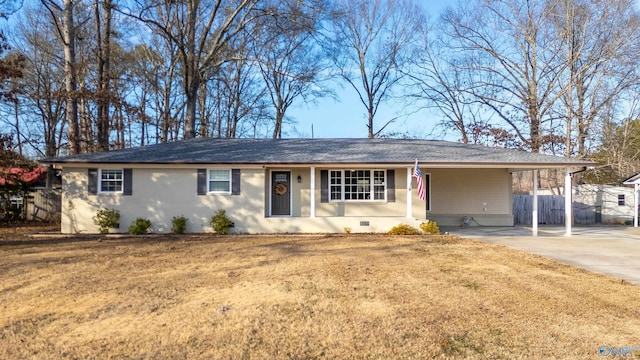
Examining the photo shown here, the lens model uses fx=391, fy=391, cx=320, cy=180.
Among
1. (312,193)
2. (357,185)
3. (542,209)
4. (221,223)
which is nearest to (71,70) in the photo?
(221,223)

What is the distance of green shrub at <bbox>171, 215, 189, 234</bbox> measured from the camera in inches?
513

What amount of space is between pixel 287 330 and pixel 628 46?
87.9 feet

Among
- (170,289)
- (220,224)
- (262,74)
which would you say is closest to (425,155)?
(220,224)

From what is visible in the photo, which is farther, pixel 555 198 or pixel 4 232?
pixel 555 198

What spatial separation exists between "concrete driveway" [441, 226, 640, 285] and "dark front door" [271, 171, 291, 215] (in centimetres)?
612

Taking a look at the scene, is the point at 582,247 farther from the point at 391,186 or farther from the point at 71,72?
the point at 71,72

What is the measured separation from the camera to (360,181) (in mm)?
14359

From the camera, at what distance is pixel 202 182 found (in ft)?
43.6

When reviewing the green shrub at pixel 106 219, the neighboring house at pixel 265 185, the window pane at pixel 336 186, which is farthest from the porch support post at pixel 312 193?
the green shrub at pixel 106 219

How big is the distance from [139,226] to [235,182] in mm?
3397

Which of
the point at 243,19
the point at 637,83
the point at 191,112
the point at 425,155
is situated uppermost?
the point at 243,19

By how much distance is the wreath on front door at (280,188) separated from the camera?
46.9 ft

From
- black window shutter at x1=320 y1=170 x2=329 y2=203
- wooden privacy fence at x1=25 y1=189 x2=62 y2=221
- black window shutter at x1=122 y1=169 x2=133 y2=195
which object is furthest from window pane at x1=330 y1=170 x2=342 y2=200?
wooden privacy fence at x1=25 y1=189 x2=62 y2=221

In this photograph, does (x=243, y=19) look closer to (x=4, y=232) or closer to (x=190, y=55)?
(x=190, y=55)
